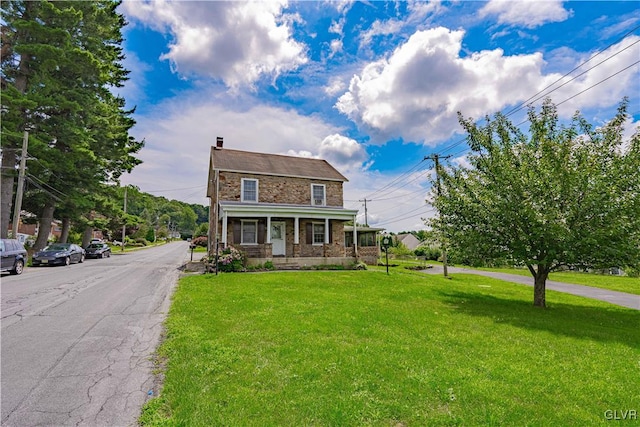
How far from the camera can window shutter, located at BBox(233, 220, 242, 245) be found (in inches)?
774

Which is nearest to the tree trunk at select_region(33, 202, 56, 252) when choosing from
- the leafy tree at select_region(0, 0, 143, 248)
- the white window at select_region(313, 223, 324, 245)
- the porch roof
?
the leafy tree at select_region(0, 0, 143, 248)

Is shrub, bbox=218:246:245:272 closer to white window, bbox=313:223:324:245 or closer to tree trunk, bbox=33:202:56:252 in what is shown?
white window, bbox=313:223:324:245

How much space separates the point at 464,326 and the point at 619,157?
7.19 m

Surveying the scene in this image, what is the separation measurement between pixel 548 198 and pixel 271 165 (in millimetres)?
17516

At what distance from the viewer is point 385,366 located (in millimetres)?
4336

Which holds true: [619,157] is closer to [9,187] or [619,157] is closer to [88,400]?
[88,400]

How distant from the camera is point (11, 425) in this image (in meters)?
2.99

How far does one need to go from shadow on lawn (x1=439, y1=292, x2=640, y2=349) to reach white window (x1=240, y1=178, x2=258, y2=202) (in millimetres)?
13885

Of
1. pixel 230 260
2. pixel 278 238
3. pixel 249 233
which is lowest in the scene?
pixel 230 260

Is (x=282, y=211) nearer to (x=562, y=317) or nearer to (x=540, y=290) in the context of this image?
(x=540, y=290)

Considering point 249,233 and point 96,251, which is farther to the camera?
point 96,251

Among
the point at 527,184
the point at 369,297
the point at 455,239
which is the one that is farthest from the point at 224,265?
the point at 527,184
